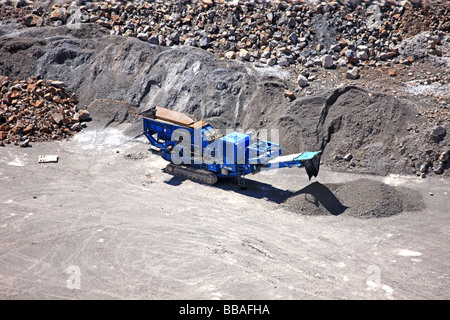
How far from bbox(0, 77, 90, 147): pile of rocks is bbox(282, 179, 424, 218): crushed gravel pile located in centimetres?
1019

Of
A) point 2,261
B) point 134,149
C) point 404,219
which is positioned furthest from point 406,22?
point 2,261

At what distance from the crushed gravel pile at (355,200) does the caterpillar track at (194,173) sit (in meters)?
2.72

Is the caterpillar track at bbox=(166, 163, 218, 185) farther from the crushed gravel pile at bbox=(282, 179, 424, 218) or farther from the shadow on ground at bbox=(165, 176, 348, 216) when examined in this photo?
the crushed gravel pile at bbox=(282, 179, 424, 218)

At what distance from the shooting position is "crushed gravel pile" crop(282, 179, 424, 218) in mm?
13766

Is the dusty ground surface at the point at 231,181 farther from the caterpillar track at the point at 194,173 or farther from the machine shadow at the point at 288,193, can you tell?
the caterpillar track at the point at 194,173

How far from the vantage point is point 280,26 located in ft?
71.7

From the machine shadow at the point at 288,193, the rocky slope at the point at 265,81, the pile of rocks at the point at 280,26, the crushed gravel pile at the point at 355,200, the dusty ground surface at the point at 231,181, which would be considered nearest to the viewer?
the dusty ground surface at the point at 231,181

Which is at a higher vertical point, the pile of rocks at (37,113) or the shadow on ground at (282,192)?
the pile of rocks at (37,113)

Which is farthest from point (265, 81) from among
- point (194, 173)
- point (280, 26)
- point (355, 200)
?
point (355, 200)

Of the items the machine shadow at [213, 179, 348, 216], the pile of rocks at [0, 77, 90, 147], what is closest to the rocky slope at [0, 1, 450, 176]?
the pile of rocks at [0, 77, 90, 147]

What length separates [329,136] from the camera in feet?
56.2

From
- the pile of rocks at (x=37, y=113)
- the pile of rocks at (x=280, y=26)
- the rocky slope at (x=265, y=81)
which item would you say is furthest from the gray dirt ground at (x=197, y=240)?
the pile of rocks at (x=280, y=26)

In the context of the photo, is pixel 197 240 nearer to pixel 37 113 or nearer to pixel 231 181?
pixel 231 181

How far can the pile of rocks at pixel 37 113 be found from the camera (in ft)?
61.5
